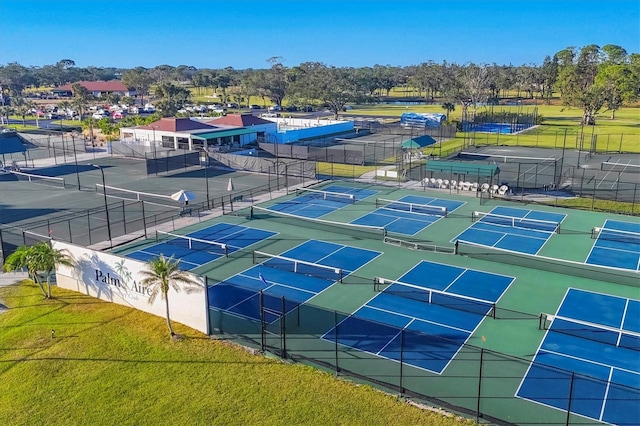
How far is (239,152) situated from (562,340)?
4509cm

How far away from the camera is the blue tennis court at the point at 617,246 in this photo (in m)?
25.3

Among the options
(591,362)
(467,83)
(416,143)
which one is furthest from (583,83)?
(591,362)

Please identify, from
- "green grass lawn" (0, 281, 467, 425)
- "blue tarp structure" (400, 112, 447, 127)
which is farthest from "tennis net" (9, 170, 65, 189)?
"blue tarp structure" (400, 112, 447, 127)

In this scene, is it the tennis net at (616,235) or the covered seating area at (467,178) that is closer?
the tennis net at (616,235)

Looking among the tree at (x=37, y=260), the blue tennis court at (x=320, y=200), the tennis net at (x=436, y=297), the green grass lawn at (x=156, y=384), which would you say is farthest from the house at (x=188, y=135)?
the green grass lawn at (x=156, y=384)

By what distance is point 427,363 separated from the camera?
16.5m

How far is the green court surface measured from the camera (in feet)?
49.5

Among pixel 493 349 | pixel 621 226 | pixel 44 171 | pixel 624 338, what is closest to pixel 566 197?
pixel 621 226

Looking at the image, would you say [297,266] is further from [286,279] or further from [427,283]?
[427,283]

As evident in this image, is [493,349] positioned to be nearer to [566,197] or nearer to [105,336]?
[105,336]

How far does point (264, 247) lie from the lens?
27.8 meters

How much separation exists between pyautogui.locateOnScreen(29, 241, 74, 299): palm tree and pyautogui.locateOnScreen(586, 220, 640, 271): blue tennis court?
24.3 m

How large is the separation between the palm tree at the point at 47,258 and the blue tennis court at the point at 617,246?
24277 mm

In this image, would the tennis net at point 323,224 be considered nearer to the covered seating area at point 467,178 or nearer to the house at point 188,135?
the covered seating area at point 467,178
